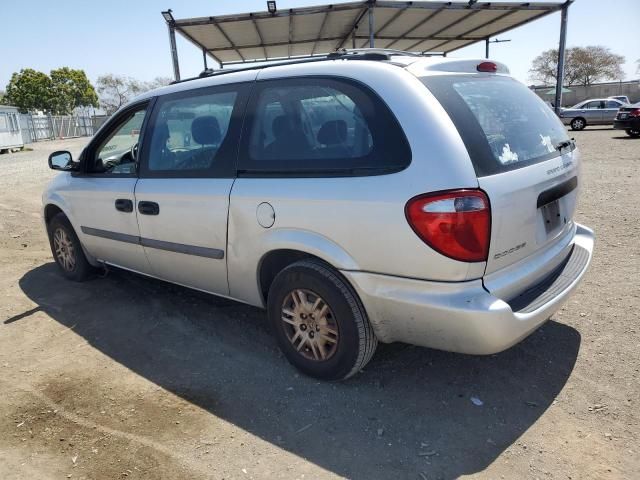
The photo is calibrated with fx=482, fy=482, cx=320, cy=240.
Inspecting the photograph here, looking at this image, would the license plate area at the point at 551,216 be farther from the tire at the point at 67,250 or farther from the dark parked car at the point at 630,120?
the dark parked car at the point at 630,120

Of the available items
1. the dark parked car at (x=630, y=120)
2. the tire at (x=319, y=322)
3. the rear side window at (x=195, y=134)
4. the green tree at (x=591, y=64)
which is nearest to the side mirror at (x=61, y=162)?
the rear side window at (x=195, y=134)

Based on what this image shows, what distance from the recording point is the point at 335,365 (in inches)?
112

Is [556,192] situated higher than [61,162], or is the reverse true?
[61,162]

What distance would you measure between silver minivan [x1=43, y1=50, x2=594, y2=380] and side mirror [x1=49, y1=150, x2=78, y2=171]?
1.18 meters

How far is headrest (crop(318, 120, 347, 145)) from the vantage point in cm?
269

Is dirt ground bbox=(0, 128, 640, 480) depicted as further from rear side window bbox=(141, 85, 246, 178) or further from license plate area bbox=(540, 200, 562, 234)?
rear side window bbox=(141, 85, 246, 178)

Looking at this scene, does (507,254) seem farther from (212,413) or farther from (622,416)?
(212,413)

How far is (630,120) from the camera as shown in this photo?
18.1 m

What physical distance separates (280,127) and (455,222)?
131 centimetres

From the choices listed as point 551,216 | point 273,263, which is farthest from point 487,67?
point 273,263

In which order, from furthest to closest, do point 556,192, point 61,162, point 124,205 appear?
point 61,162 → point 124,205 → point 556,192

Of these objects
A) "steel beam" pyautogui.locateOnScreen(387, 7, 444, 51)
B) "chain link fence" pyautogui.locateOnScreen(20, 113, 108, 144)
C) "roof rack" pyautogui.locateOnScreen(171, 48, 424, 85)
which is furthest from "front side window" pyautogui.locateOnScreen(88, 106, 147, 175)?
"chain link fence" pyautogui.locateOnScreen(20, 113, 108, 144)

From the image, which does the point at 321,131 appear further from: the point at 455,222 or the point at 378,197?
the point at 455,222

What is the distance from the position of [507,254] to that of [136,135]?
3.17 meters
